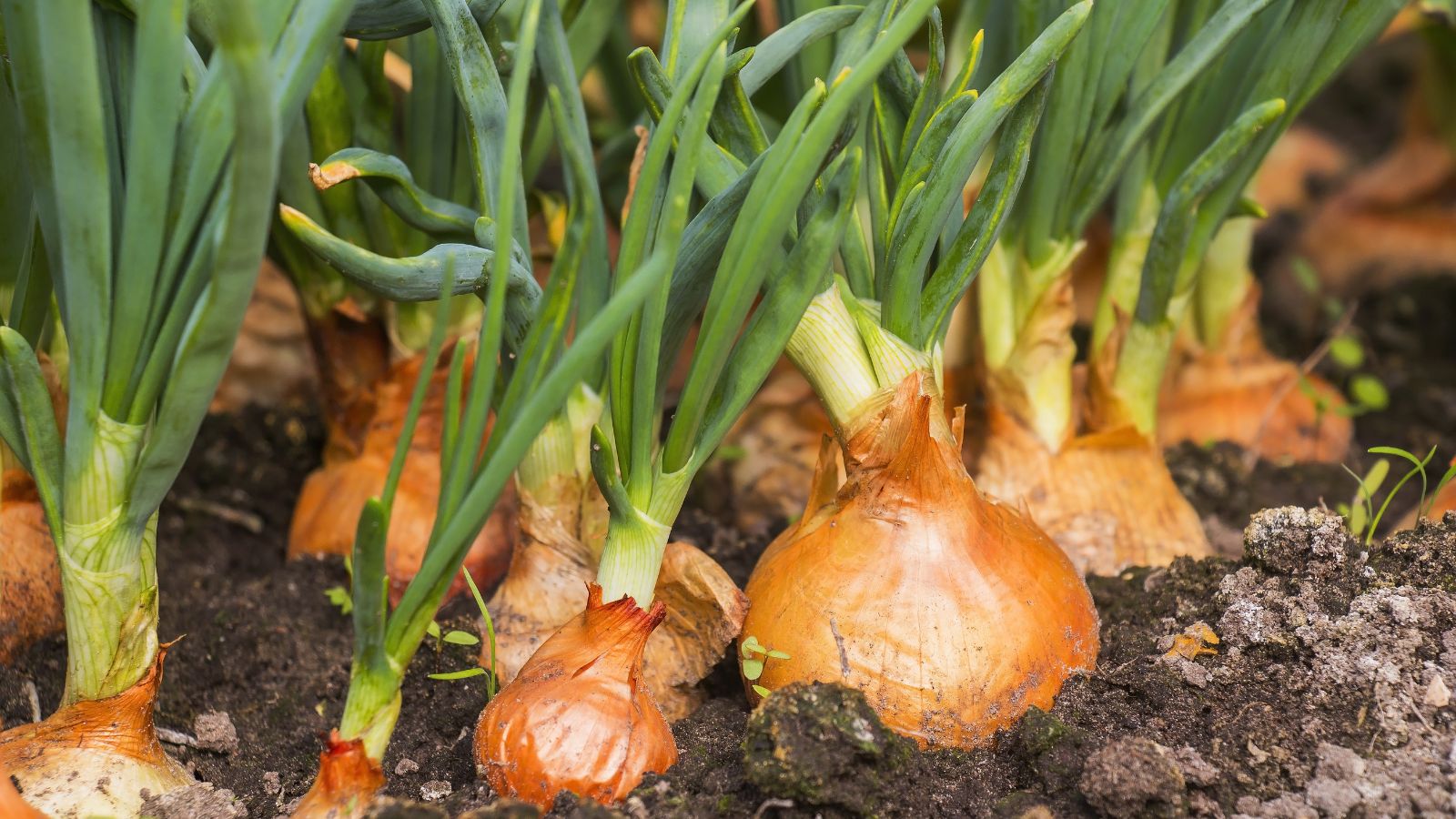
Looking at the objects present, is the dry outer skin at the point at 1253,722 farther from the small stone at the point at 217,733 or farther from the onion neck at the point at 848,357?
the small stone at the point at 217,733

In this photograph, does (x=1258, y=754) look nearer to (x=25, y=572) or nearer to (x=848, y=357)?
(x=848, y=357)

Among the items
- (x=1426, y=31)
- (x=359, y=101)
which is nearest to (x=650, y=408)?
(x=359, y=101)

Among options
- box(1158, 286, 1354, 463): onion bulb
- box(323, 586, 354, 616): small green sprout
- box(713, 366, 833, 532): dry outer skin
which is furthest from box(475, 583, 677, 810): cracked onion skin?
box(1158, 286, 1354, 463): onion bulb

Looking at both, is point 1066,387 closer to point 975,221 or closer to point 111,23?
point 975,221

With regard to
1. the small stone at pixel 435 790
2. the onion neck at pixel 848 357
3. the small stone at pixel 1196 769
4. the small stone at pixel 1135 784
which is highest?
the onion neck at pixel 848 357

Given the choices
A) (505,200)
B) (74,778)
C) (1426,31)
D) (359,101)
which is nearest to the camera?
(505,200)

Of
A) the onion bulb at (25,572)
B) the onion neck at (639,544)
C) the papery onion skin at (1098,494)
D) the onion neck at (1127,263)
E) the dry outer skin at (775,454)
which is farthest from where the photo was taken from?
the dry outer skin at (775,454)

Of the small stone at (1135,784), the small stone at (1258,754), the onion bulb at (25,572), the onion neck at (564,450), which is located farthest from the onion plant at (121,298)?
the small stone at (1258,754)

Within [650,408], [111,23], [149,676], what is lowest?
[149,676]
